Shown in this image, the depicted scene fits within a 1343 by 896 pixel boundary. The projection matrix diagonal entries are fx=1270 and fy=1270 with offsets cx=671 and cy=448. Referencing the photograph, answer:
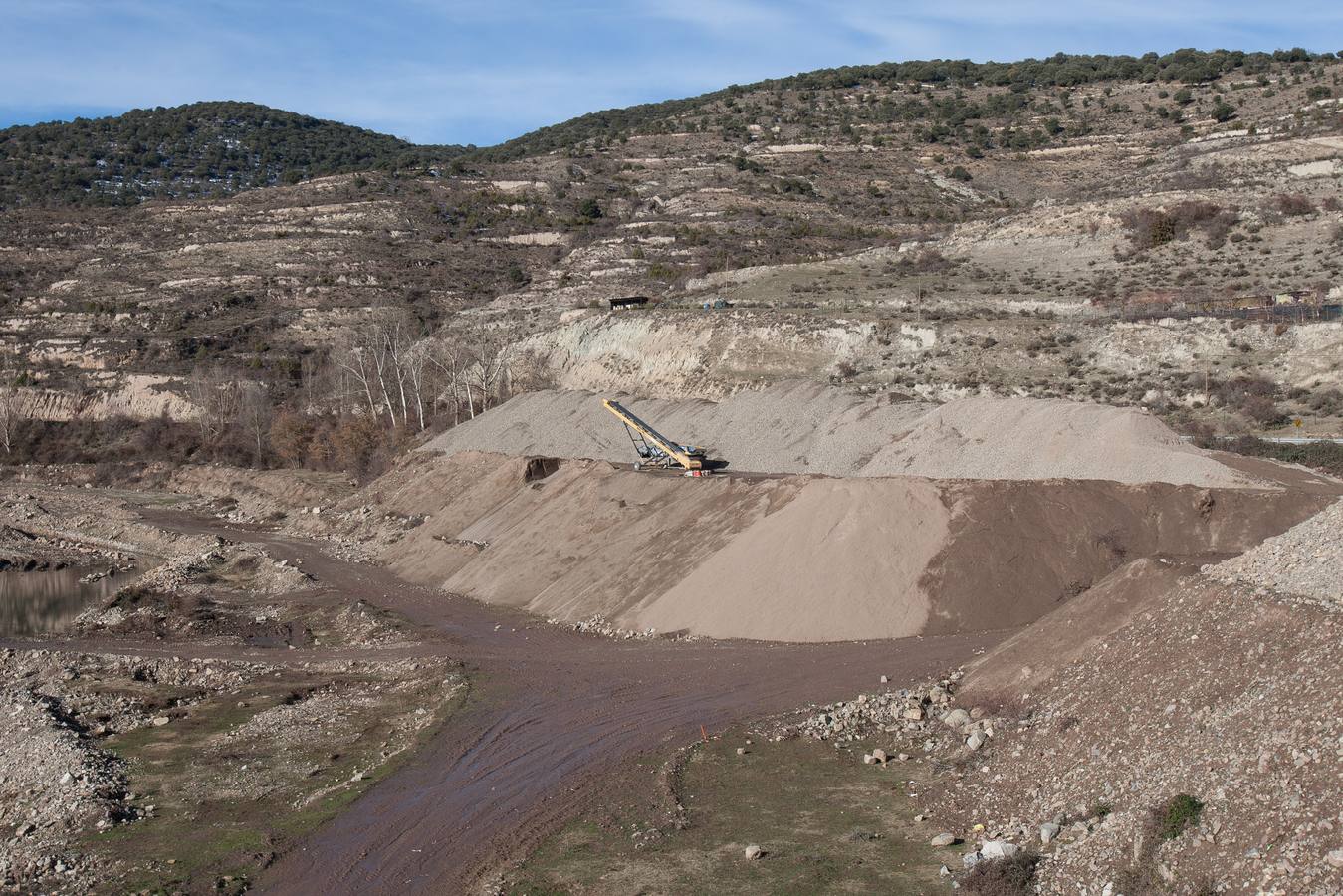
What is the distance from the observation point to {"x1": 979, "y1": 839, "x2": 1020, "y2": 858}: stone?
15602 millimetres

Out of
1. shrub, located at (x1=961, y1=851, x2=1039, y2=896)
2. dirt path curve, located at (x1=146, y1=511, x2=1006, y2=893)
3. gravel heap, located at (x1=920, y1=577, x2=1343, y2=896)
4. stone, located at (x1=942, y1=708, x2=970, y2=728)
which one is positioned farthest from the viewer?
stone, located at (x1=942, y1=708, x2=970, y2=728)

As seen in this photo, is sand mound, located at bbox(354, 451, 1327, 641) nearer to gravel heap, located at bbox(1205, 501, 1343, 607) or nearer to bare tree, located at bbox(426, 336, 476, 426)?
gravel heap, located at bbox(1205, 501, 1343, 607)

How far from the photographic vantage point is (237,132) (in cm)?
18212

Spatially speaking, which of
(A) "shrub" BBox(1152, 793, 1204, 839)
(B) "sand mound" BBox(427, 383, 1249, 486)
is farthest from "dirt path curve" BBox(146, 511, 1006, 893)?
(B) "sand mound" BBox(427, 383, 1249, 486)

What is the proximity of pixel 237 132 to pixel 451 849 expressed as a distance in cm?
18156

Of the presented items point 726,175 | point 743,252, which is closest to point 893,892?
point 743,252

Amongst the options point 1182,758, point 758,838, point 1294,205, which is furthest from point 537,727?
point 1294,205

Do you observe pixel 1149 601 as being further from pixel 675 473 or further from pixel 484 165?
pixel 484 165

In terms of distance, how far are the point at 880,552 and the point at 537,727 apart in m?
9.86

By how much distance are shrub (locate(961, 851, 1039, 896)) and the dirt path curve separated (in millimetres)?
6328

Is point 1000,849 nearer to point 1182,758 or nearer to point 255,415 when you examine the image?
point 1182,758

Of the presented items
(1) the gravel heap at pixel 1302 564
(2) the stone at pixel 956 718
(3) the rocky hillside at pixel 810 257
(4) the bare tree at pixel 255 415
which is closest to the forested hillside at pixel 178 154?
(3) the rocky hillside at pixel 810 257

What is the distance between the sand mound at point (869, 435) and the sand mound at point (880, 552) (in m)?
2.50

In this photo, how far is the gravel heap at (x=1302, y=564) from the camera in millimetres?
17641
